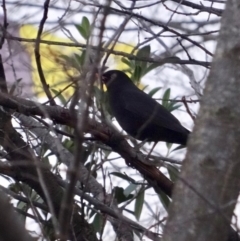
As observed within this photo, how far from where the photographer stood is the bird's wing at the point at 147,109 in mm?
4898

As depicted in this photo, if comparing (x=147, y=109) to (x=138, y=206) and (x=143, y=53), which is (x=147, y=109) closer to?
(x=143, y=53)

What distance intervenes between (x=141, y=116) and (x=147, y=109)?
0.08 metres

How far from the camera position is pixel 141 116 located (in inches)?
201

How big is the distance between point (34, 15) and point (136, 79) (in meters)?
1.61

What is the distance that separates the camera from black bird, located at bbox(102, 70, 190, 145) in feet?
16.1

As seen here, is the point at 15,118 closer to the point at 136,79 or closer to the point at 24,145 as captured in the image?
the point at 24,145

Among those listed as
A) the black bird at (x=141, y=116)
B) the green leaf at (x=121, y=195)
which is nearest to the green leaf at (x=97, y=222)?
the green leaf at (x=121, y=195)

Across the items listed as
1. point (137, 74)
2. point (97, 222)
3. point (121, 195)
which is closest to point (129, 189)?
point (121, 195)

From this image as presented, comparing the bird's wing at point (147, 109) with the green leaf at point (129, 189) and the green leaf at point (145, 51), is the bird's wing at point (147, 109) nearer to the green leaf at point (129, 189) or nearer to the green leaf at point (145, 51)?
the green leaf at point (145, 51)

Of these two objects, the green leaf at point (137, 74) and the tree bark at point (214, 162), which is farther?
the green leaf at point (137, 74)

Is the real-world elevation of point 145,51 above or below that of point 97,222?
above

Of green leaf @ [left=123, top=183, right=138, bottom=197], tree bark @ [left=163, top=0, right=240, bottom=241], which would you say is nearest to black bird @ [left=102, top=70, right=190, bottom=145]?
green leaf @ [left=123, top=183, right=138, bottom=197]

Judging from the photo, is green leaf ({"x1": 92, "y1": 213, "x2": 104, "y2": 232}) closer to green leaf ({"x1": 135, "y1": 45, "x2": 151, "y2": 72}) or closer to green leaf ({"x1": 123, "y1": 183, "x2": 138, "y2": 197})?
green leaf ({"x1": 123, "y1": 183, "x2": 138, "y2": 197})

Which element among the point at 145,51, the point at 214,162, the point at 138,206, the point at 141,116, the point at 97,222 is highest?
the point at 145,51
